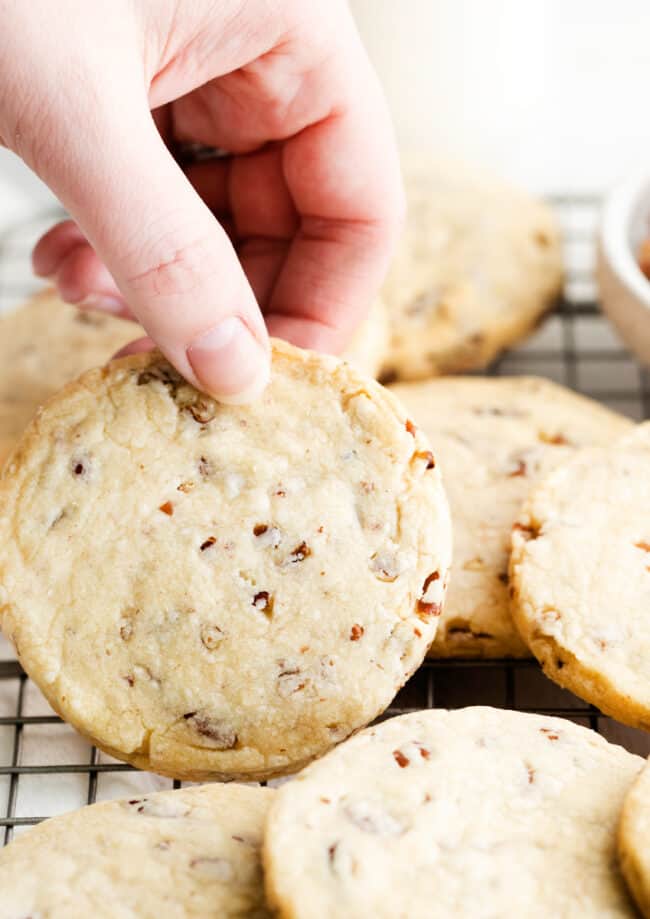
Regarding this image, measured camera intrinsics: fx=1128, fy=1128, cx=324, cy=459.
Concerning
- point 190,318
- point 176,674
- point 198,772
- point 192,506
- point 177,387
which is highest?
point 190,318

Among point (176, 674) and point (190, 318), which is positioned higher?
point (190, 318)

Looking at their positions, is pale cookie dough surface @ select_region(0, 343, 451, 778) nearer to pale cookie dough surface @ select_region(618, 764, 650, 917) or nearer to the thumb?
the thumb

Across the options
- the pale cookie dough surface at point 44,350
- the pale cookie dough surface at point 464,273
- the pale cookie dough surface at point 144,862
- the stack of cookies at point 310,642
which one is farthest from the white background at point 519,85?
the pale cookie dough surface at point 144,862

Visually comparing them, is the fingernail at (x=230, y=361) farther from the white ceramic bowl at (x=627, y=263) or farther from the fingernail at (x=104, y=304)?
the white ceramic bowl at (x=627, y=263)

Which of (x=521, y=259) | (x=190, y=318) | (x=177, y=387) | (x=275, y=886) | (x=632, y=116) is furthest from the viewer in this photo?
(x=632, y=116)

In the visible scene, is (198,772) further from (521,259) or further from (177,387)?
(521,259)

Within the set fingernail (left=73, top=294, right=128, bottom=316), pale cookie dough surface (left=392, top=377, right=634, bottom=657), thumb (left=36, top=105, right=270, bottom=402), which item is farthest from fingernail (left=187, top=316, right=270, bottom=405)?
fingernail (left=73, top=294, right=128, bottom=316)

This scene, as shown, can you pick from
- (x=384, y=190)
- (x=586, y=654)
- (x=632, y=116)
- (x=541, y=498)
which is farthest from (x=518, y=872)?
(x=632, y=116)
